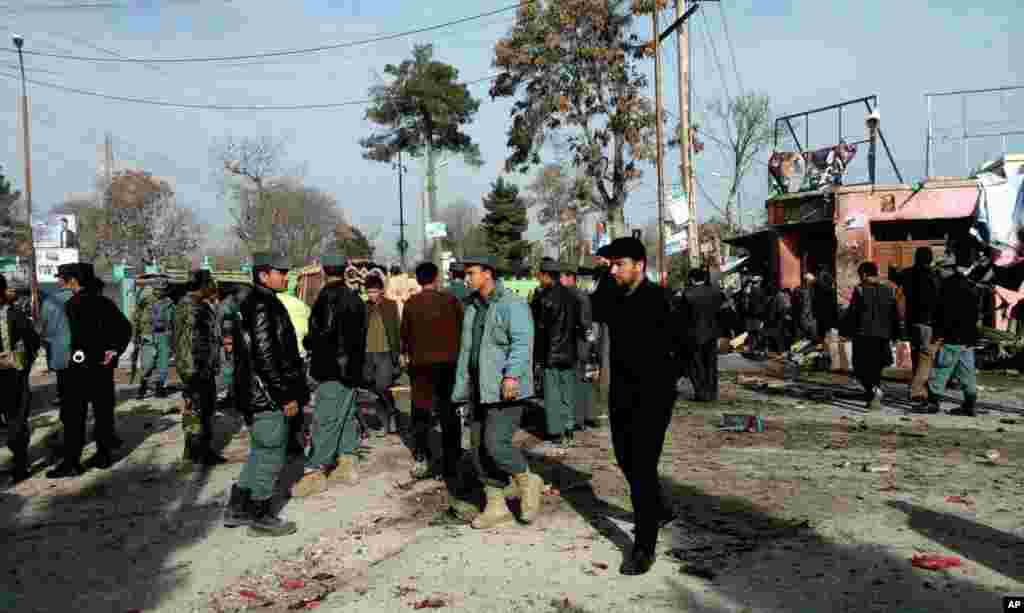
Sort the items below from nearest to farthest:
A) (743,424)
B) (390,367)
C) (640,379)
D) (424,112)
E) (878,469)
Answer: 1. (640,379)
2. (878,469)
3. (390,367)
4. (743,424)
5. (424,112)

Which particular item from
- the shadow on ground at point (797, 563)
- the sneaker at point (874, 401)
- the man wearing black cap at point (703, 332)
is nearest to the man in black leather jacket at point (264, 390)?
the shadow on ground at point (797, 563)

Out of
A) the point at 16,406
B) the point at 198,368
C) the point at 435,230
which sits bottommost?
the point at 16,406

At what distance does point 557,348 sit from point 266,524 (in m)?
3.80

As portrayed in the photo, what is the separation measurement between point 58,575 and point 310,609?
6.34ft

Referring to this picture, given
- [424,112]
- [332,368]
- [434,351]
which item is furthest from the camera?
[424,112]

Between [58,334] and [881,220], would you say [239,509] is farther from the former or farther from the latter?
[881,220]

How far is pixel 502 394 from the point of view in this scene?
576cm

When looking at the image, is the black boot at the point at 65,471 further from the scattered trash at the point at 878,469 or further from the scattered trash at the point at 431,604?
the scattered trash at the point at 878,469

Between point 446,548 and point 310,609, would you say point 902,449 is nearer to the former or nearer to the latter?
point 446,548

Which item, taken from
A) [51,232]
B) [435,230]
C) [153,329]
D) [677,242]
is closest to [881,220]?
[677,242]

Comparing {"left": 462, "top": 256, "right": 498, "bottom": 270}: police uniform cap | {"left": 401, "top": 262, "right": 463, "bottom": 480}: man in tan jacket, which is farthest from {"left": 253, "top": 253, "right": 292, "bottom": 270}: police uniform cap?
{"left": 401, "top": 262, "right": 463, "bottom": 480}: man in tan jacket

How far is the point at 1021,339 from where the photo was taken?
14969 mm

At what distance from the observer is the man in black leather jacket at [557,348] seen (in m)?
8.60

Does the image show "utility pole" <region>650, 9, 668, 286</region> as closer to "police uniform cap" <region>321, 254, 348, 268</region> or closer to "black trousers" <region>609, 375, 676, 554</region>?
"police uniform cap" <region>321, 254, 348, 268</region>
